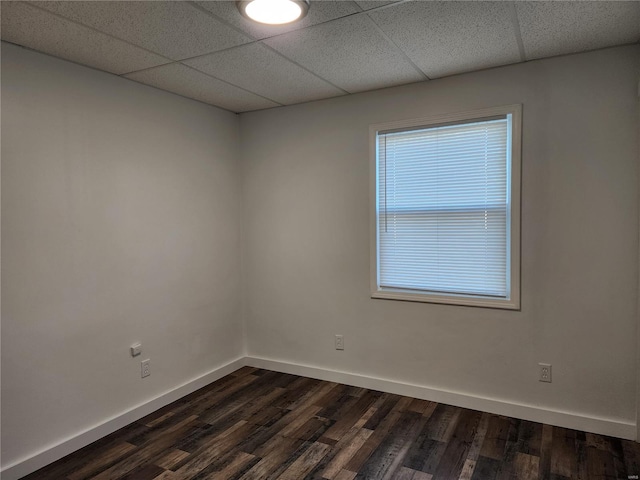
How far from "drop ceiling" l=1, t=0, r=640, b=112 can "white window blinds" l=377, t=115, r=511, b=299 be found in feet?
1.55

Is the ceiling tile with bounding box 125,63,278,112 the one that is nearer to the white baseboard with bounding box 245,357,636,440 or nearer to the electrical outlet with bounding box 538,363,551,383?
the white baseboard with bounding box 245,357,636,440

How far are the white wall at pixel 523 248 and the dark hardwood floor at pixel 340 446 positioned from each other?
0.29 meters

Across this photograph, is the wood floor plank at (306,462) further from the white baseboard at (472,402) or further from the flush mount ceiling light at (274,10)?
the flush mount ceiling light at (274,10)

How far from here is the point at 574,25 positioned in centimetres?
223

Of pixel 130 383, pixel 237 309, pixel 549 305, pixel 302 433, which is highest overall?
pixel 549 305

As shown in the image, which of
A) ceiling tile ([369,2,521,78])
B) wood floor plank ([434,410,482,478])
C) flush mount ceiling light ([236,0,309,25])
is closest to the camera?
flush mount ceiling light ([236,0,309,25])

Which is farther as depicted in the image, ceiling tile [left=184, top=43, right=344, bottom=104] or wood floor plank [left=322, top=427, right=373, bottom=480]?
ceiling tile [left=184, top=43, right=344, bottom=104]

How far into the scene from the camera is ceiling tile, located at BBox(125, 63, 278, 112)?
284cm

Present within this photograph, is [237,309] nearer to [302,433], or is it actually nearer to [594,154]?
[302,433]

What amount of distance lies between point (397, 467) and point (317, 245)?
185 cm

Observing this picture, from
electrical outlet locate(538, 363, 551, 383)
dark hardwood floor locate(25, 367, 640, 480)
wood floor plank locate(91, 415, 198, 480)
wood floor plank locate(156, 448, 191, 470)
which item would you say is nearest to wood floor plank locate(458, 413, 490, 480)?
dark hardwood floor locate(25, 367, 640, 480)

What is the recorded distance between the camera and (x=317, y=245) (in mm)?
3684

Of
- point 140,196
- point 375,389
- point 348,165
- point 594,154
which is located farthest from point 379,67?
point 375,389

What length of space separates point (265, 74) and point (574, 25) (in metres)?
1.85
